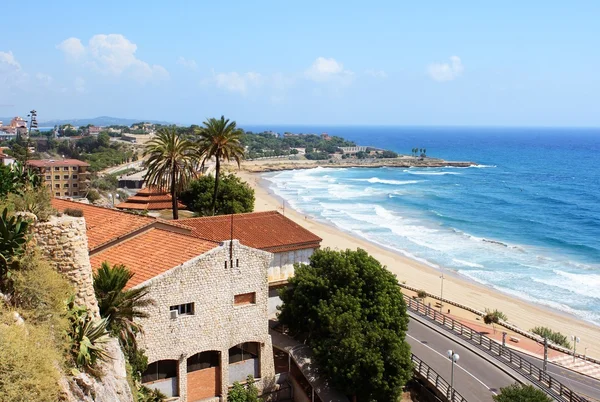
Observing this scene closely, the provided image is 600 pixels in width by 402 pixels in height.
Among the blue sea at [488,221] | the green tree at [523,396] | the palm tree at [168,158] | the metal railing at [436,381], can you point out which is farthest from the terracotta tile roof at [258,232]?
the blue sea at [488,221]

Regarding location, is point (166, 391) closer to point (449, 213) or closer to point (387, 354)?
point (387, 354)

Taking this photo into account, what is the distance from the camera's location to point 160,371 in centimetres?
1992

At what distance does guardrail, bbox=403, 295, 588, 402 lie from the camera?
2380cm

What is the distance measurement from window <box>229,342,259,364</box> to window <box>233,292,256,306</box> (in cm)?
171

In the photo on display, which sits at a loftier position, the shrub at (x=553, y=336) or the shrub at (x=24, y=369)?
the shrub at (x=24, y=369)

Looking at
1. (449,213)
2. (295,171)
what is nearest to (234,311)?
(449,213)

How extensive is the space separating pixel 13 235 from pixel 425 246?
5705cm

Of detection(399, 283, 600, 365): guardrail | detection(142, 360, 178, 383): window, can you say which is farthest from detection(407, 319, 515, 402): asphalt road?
detection(142, 360, 178, 383): window

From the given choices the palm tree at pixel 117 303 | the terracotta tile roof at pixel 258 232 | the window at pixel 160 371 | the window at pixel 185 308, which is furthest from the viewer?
the terracotta tile roof at pixel 258 232

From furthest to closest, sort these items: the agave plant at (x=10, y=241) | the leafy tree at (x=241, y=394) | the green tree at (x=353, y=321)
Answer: the green tree at (x=353, y=321) → the leafy tree at (x=241, y=394) → the agave plant at (x=10, y=241)

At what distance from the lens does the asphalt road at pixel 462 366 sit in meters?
23.9

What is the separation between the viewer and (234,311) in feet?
68.9

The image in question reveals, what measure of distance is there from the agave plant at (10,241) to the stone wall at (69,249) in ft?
2.91

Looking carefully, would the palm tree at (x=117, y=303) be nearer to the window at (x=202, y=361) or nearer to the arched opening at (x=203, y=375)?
the window at (x=202, y=361)
